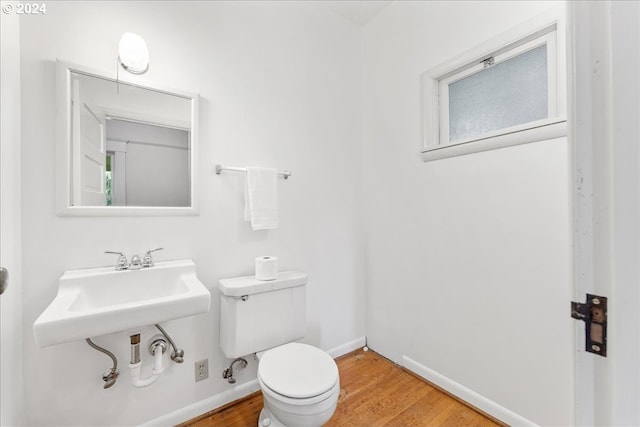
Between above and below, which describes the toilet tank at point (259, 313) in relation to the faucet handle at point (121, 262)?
below

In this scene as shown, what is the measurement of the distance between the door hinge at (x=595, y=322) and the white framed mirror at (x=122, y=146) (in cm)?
153

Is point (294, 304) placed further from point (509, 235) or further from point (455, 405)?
point (509, 235)

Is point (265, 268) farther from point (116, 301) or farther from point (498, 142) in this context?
point (498, 142)

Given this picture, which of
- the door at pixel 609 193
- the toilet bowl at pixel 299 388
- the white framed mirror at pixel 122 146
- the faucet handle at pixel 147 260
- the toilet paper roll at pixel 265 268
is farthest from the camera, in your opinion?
the toilet paper roll at pixel 265 268

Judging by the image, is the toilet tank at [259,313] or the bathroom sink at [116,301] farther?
the toilet tank at [259,313]

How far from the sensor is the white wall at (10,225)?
3.22 feet

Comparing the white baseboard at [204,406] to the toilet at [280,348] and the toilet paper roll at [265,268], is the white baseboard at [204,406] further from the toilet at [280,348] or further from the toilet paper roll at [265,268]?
the toilet paper roll at [265,268]

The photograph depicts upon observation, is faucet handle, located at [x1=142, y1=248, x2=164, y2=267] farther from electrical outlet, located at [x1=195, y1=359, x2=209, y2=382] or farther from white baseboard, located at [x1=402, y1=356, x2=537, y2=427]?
white baseboard, located at [x1=402, y1=356, x2=537, y2=427]

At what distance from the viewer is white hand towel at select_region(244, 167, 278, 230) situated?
5.27ft

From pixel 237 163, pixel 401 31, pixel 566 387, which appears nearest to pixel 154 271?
pixel 237 163

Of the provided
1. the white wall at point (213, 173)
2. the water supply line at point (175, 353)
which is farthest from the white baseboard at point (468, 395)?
the water supply line at point (175, 353)

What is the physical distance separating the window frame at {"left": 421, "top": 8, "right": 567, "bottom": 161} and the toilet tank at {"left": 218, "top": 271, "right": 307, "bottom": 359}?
1.19 m

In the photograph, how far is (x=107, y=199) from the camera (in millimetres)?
1311

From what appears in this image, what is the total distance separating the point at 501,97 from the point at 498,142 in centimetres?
28
